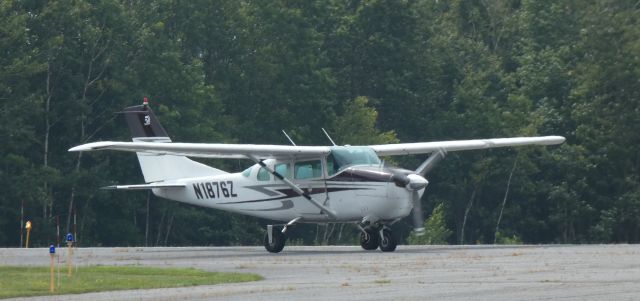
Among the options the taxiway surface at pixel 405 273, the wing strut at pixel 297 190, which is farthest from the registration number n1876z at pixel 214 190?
the taxiway surface at pixel 405 273

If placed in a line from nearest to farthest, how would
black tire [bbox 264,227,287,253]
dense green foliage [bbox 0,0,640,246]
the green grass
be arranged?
the green grass, black tire [bbox 264,227,287,253], dense green foliage [bbox 0,0,640,246]

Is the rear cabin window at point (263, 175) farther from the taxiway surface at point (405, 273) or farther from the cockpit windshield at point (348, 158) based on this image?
the cockpit windshield at point (348, 158)

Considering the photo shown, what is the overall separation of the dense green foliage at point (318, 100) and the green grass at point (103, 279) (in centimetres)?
3093

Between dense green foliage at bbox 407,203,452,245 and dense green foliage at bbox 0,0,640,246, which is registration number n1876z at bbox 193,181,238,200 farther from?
dense green foliage at bbox 407,203,452,245

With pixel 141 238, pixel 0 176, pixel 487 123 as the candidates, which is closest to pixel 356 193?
pixel 0 176

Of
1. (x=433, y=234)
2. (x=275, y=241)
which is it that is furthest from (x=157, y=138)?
(x=433, y=234)

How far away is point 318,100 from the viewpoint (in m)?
72.6

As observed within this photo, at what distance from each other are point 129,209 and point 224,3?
14301 mm

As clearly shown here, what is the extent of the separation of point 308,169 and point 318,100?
1502 inches

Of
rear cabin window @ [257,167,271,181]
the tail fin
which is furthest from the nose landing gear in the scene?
the tail fin

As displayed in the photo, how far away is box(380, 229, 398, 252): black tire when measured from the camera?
33.5 meters

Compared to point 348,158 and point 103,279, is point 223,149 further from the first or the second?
point 103,279

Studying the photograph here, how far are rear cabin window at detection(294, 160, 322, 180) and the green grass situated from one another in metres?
7.33

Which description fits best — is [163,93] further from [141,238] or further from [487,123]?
[487,123]
